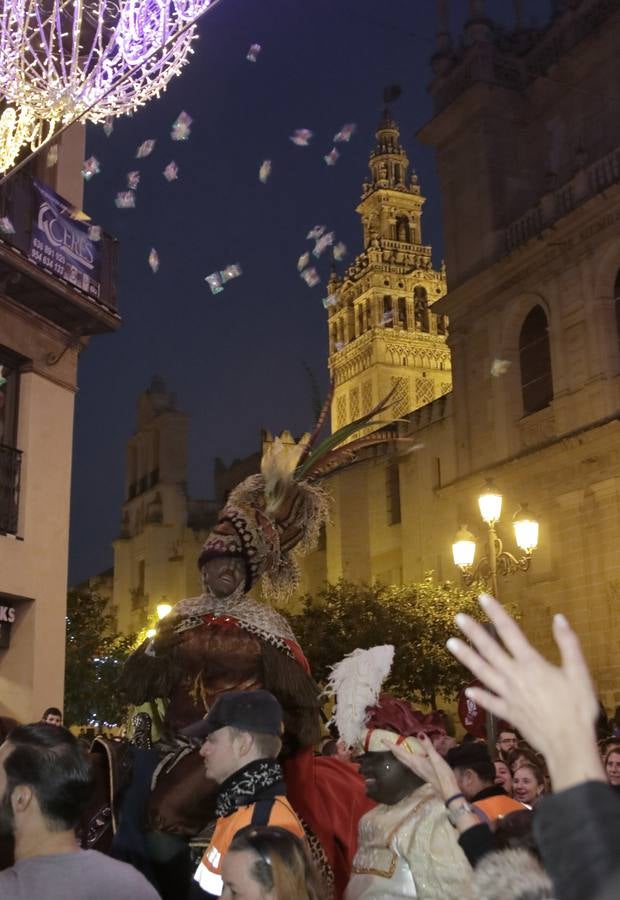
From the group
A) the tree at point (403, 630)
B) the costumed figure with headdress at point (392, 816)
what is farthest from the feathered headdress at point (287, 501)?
the tree at point (403, 630)

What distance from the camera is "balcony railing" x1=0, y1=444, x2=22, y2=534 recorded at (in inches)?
561

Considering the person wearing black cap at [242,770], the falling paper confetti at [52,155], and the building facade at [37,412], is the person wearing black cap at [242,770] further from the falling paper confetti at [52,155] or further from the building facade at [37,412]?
the falling paper confetti at [52,155]

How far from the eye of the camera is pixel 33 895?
2.76 m

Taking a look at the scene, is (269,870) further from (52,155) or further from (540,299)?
(540,299)

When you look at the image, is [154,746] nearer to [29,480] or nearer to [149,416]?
[29,480]

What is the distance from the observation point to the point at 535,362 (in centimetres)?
2528

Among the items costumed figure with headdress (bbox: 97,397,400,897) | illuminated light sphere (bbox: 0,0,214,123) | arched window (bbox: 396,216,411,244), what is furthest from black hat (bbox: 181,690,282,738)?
arched window (bbox: 396,216,411,244)

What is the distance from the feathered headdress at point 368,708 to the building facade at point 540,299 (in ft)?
57.9

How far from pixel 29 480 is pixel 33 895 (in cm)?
1243

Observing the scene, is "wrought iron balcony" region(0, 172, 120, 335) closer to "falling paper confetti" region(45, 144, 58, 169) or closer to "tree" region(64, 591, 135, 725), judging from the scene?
"falling paper confetti" region(45, 144, 58, 169)

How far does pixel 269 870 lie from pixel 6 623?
12373mm

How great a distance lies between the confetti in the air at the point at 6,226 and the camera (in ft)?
45.6

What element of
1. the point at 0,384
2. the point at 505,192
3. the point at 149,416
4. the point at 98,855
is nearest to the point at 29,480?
the point at 0,384

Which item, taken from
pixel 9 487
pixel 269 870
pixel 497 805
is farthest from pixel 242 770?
pixel 9 487
